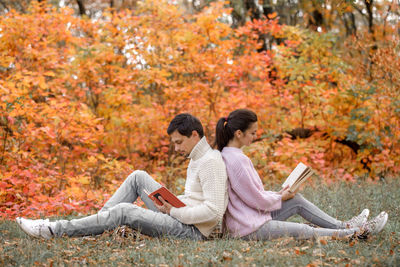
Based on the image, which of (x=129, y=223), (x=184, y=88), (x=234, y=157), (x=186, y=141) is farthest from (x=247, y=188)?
(x=184, y=88)

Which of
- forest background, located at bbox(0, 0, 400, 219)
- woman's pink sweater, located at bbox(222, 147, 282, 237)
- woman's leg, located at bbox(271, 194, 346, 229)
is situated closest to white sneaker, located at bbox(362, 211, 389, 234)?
woman's leg, located at bbox(271, 194, 346, 229)

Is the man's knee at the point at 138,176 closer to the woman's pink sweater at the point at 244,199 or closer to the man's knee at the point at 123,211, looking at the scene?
the man's knee at the point at 123,211

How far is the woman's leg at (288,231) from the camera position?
3260 millimetres

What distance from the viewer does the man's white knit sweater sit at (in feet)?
10.4

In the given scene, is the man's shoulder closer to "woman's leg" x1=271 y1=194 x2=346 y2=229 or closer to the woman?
the woman

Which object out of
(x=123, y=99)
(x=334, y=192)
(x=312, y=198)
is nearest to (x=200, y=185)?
(x=312, y=198)

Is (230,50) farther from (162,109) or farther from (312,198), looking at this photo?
(312,198)

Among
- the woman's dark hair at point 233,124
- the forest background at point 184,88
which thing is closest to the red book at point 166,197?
the woman's dark hair at point 233,124

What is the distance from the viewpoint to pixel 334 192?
526cm

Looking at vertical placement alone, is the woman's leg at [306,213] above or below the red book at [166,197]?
below

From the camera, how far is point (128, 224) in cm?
332

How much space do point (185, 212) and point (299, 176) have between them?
0.95 metres

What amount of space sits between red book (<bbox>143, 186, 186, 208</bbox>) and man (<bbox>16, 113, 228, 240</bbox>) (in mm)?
38

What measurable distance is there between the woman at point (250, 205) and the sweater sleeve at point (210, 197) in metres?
0.13
